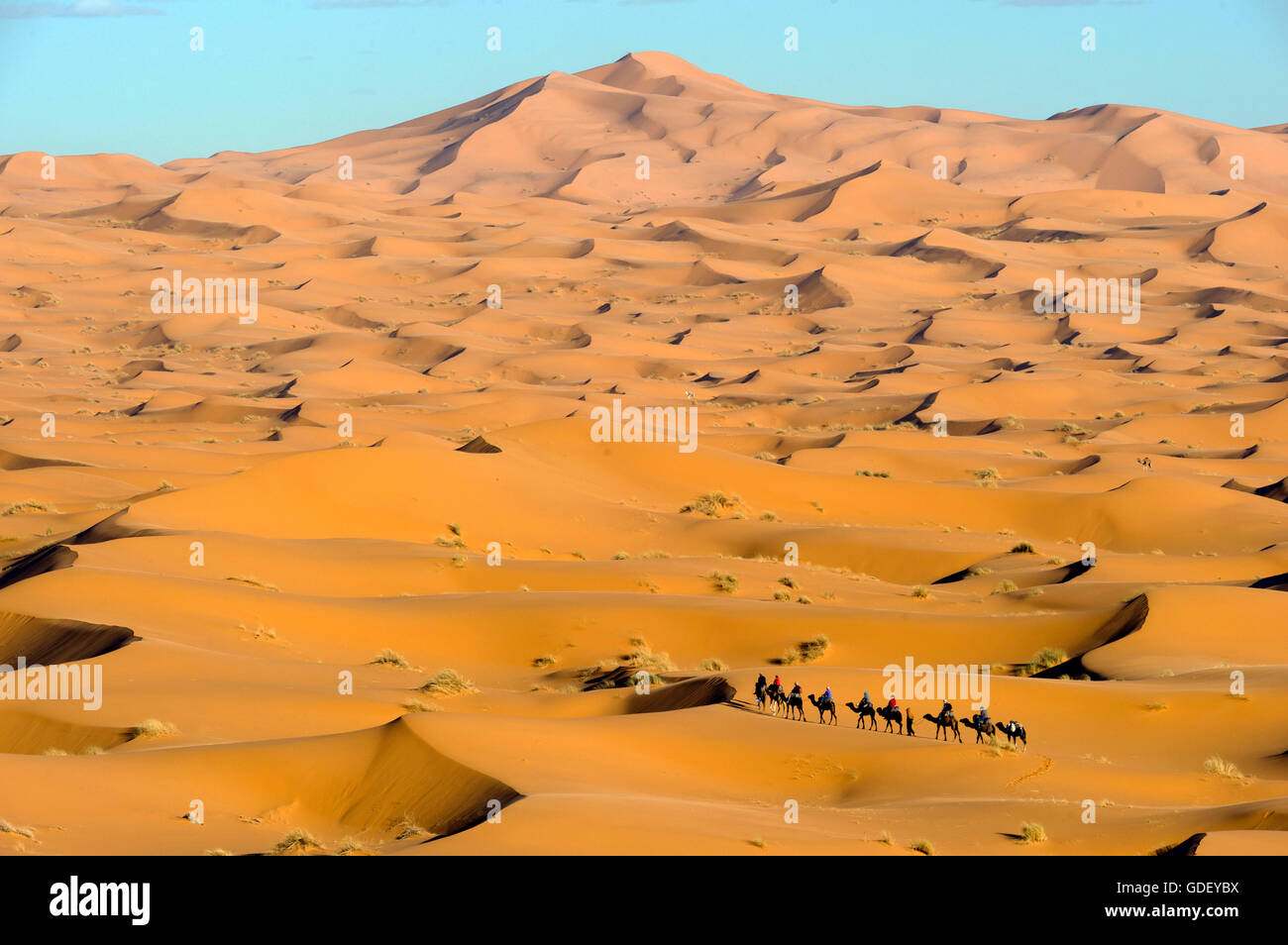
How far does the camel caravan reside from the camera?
15969 mm

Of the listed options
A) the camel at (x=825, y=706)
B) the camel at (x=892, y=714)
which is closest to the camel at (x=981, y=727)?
the camel at (x=892, y=714)

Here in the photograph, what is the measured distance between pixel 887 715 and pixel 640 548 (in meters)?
14.5

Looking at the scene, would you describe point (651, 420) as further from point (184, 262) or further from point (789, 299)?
point (184, 262)

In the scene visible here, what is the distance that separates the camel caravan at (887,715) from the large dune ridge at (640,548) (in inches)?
14.3

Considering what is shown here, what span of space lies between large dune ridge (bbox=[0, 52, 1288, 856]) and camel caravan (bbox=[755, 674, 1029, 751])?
0.36 meters

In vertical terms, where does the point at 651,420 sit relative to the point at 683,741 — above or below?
above

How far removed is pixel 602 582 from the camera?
Answer: 25594 mm

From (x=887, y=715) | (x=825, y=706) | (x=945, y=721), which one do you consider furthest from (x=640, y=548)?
(x=945, y=721)

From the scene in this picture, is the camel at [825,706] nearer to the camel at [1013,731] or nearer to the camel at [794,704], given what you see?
the camel at [794,704]

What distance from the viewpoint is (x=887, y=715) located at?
16531 mm

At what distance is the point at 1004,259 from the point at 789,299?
1630 centimetres

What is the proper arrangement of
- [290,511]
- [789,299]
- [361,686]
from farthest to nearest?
[789,299], [290,511], [361,686]

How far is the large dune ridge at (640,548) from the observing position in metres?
13.6
